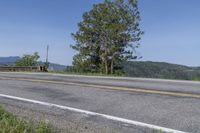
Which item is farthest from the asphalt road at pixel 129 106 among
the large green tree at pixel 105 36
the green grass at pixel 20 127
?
the large green tree at pixel 105 36

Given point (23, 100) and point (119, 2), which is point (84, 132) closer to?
point (23, 100)

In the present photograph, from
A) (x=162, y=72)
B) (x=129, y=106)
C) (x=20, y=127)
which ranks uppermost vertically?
(x=162, y=72)

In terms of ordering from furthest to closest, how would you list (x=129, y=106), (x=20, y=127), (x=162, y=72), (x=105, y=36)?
(x=162, y=72) → (x=105, y=36) → (x=129, y=106) → (x=20, y=127)

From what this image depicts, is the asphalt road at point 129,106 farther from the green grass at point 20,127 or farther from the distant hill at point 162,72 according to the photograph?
the distant hill at point 162,72

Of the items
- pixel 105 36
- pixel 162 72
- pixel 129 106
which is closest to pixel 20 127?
pixel 129 106

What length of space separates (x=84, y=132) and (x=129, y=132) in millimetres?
668

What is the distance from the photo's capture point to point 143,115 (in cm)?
614

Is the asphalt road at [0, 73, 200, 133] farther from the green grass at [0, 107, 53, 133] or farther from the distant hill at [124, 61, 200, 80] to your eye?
the distant hill at [124, 61, 200, 80]

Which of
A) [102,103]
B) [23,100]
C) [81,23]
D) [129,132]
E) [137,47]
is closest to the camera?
[129,132]

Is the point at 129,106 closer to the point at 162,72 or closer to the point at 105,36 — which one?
the point at 105,36

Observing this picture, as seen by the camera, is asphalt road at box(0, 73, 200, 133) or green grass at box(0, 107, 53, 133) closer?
green grass at box(0, 107, 53, 133)

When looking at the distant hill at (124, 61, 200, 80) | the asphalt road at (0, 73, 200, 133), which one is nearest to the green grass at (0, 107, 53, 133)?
the asphalt road at (0, 73, 200, 133)

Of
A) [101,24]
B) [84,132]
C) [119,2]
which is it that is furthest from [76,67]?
[84,132]

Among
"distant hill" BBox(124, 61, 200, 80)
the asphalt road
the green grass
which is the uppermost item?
"distant hill" BBox(124, 61, 200, 80)
